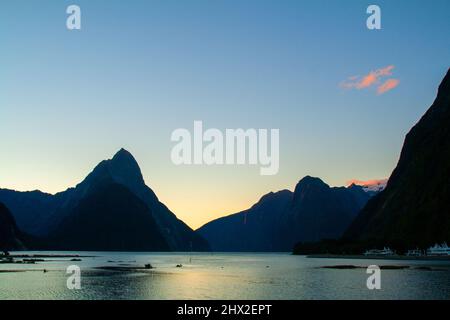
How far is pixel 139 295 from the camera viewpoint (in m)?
77.0

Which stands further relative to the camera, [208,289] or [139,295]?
[208,289]
